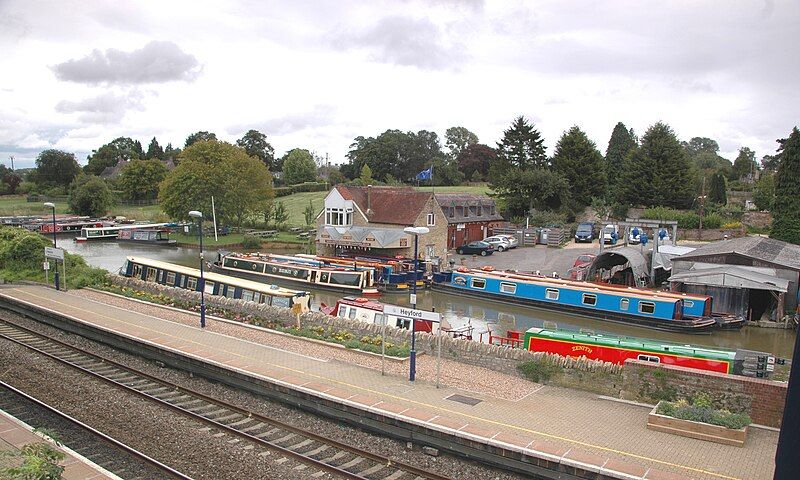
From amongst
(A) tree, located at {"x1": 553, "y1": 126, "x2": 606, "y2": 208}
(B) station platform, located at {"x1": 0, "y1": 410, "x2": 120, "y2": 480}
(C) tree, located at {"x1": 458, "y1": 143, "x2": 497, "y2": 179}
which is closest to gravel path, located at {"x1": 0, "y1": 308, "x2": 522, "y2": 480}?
(B) station platform, located at {"x1": 0, "y1": 410, "x2": 120, "y2": 480}

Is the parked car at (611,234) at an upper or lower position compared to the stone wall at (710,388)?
upper

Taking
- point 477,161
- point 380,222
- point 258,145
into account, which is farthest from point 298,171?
point 380,222

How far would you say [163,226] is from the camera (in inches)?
2721

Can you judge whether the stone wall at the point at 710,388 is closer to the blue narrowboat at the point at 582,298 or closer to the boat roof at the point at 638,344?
the boat roof at the point at 638,344

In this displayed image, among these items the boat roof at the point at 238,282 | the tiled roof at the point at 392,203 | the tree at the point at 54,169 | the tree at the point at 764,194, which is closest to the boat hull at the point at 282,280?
the boat roof at the point at 238,282

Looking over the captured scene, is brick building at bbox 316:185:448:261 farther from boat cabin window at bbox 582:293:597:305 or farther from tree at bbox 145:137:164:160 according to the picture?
tree at bbox 145:137:164:160

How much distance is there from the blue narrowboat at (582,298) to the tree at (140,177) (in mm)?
70740

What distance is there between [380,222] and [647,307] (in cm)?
2203

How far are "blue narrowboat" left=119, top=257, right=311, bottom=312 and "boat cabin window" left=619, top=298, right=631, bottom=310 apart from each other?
15179mm

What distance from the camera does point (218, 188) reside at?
206 ft

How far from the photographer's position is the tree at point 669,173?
189 ft

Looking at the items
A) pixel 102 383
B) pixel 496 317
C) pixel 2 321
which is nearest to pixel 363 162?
pixel 496 317

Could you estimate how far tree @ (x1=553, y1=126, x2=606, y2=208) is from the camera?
63781 millimetres

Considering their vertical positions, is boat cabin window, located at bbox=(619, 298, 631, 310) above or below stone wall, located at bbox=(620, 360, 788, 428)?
below
